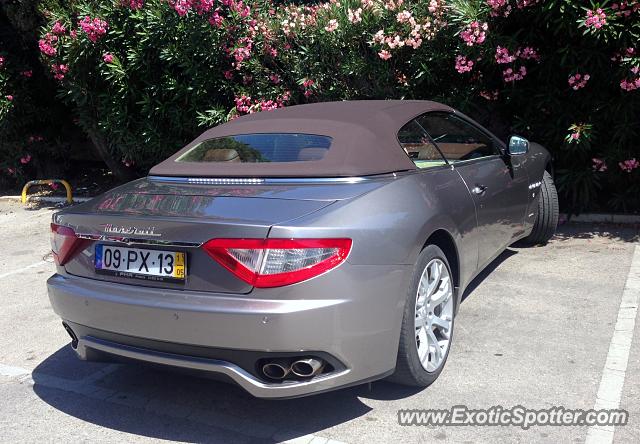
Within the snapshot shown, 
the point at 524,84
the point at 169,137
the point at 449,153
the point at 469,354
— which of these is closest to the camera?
the point at 469,354

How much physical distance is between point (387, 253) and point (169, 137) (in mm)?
6268

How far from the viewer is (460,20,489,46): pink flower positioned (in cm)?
640

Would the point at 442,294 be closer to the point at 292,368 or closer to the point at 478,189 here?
the point at 478,189

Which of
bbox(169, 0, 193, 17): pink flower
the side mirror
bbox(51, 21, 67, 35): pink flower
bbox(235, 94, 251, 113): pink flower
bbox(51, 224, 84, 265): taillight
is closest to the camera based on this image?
bbox(51, 224, 84, 265): taillight

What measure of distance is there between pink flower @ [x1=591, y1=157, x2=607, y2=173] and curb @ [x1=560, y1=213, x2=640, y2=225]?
0.56m

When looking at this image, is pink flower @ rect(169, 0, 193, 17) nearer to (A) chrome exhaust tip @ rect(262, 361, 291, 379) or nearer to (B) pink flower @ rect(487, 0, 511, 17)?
(B) pink flower @ rect(487, 0, 511, 17)

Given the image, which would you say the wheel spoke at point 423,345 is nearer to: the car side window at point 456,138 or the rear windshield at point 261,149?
the rear windshield at point 261,149

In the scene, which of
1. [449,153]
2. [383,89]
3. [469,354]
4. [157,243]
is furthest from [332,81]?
[157,243]

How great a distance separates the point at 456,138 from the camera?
15.1ft

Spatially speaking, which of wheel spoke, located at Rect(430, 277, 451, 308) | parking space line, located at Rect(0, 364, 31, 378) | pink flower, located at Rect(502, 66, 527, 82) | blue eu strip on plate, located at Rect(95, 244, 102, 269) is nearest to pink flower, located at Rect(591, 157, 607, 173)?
pink flower, located at Rect(502, 66, 527, 82)

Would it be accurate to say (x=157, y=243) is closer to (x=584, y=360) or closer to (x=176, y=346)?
(x=176, y=346)

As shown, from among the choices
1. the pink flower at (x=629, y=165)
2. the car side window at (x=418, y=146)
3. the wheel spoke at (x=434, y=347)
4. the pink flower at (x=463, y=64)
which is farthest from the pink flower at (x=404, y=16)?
the wheel spoke at (x=434, y=347)

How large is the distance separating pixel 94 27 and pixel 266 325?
6718 mm

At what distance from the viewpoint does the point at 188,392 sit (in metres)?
3.65
